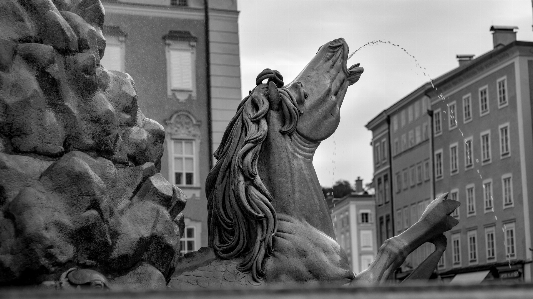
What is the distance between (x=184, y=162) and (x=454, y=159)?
33.2 meters

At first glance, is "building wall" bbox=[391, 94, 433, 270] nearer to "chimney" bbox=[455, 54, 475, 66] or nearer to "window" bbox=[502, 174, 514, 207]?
"chimney" bbox=[455, 54, 475, 66]

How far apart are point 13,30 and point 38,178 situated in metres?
0.78

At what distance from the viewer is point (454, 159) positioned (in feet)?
196

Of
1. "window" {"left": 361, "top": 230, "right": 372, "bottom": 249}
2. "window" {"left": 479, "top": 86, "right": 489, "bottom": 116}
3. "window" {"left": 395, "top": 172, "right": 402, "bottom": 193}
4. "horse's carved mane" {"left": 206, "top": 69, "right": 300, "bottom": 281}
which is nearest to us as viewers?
"horse's carved mane" {"left": 206, "top": 69, "right": 300, "bottom": 281}

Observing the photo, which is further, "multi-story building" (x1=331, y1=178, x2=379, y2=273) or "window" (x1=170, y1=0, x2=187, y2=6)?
"multi-story building" (x1=331, y1=178, x2=379, y2=273)

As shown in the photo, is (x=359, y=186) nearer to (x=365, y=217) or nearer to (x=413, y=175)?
(x=365, y=217)

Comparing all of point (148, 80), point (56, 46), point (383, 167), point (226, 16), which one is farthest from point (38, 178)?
point (383, 167)

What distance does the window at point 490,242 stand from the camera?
56375 millimetres

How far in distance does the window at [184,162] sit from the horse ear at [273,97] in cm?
2285

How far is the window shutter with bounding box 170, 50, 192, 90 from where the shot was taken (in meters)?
31.2

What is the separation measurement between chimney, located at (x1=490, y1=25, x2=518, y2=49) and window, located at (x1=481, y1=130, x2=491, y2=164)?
17.9 ft

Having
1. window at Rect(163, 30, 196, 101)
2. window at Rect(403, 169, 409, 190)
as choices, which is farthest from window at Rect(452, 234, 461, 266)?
window at Rect(163, 30, 196, 101)

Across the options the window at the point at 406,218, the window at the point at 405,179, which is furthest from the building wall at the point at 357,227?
the window at the point at 406,218

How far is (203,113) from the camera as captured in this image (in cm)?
3119
